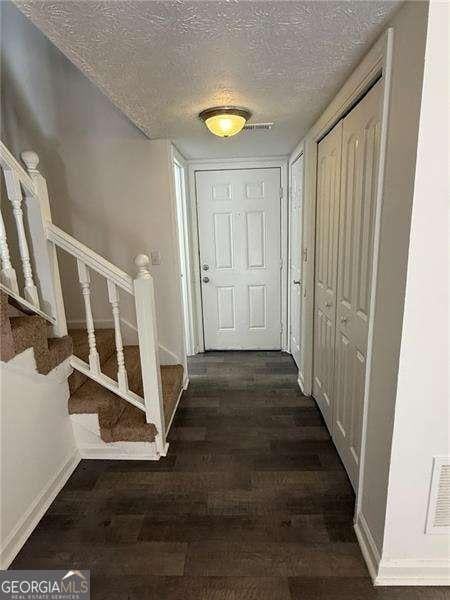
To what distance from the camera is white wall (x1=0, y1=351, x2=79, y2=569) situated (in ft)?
4.64

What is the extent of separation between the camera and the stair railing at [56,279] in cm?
163

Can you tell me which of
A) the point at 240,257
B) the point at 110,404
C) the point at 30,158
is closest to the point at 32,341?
the point at 110,404

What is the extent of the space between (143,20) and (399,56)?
33.0 inches

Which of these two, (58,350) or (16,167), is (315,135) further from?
A: (58,350)

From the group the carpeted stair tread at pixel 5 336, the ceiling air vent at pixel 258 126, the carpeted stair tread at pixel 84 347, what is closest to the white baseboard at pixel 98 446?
the carpeted stair tread at pixel 84 347

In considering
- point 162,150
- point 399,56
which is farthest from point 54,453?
point 399,56

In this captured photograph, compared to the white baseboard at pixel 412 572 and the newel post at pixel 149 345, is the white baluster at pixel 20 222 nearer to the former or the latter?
the newel post at pixel 149 345

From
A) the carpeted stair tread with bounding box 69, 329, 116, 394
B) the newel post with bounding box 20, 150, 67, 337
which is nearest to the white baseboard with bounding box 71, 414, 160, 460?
the carpeted stair tread with bounding box 69, 329, 116, 394

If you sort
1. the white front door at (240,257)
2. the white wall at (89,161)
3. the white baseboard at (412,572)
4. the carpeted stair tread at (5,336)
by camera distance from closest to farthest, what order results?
the white baseboard at (412,572) → the carpeted stair tread at (5,336) → the white wall at (89,161) → the white front door at (240,257)

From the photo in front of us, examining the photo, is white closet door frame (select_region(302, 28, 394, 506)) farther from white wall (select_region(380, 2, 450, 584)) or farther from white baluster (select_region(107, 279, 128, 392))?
white baluster (select_region(107, 279, 128, 392))

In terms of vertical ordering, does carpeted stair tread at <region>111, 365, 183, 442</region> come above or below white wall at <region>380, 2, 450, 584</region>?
below

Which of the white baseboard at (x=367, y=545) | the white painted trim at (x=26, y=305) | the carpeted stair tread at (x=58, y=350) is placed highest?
the white painted trim at (x=26, y=305)

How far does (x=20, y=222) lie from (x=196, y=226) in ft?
6.40

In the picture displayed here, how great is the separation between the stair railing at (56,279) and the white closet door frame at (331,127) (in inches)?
44.4
